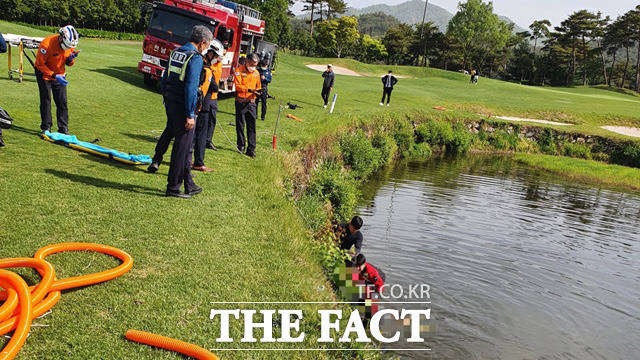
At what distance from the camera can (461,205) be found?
19.2 metres

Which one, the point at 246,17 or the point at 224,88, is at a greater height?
the point at 246,17

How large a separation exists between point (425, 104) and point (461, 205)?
1951 centimetres

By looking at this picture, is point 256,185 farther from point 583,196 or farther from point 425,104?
point 425,104

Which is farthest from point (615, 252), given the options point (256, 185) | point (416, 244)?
point (256, 185)

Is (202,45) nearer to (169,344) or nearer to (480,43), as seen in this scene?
(169,344)

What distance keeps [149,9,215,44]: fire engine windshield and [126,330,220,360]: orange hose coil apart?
17.4 metres

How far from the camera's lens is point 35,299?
4547 millimetres

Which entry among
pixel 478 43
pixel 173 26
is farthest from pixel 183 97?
pixel 478 43

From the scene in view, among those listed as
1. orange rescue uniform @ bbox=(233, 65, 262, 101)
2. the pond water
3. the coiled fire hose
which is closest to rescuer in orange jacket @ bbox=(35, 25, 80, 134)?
orange rescue uniform @ bbox=(233, 65, 262, 101)

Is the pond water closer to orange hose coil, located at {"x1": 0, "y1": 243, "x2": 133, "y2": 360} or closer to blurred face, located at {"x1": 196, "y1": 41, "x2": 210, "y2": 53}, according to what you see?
orange hose coil, located at {"x1": 0, "y1": 243, "x2": 133, "y2": 360}

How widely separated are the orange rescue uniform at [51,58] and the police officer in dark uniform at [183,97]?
403 centimetres

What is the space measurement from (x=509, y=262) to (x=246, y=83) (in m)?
8.68

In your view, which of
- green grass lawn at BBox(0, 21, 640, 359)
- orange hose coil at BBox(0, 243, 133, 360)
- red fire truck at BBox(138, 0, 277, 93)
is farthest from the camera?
Answer: red fire truck at BBox(138, 0, 277, 93)

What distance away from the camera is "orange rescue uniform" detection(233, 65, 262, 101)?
475 inches
